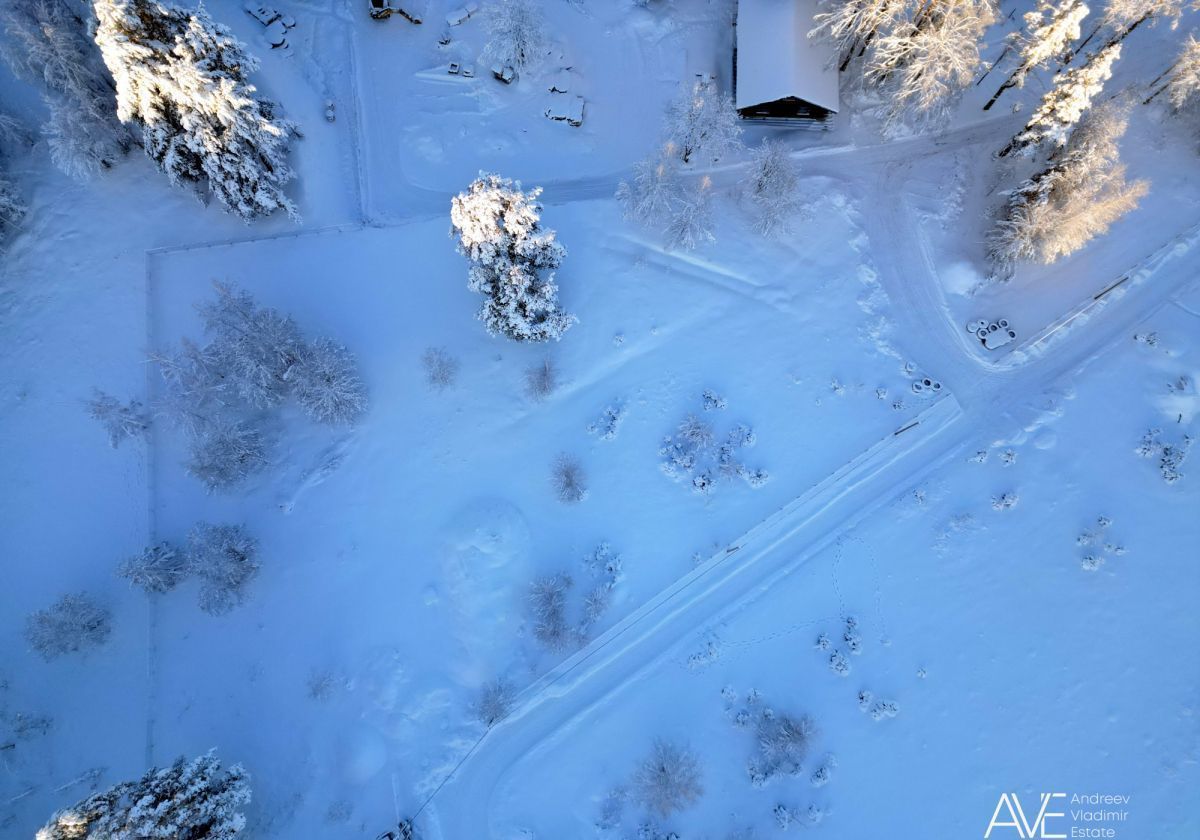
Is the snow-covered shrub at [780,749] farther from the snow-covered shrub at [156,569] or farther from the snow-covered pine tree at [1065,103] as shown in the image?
the snow-covered pine tree at [1065,103]

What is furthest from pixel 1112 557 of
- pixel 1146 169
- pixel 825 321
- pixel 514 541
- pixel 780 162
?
pixel 514 541

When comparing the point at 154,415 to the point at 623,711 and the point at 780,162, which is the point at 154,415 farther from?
the point at 780,162

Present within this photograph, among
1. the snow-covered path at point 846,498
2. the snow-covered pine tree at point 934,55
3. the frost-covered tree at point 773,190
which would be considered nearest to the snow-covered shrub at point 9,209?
the snow-covered path at point 846,498

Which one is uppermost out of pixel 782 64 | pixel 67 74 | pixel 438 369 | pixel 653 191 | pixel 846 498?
pixel 782 64

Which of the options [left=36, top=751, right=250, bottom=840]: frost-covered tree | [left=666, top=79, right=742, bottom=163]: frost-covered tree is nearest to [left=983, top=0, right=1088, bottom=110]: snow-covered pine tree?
[left=666, top=79, right=742, bottom=163]: frost-covered tree

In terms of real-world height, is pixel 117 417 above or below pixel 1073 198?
below

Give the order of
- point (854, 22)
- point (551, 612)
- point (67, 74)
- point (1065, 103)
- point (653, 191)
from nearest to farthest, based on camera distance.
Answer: point (551, 612), point (1065, 103), point (67, 74), point (653, 191), point (854, 22)

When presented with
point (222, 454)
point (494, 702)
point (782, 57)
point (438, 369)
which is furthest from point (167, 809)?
point (782, 57)

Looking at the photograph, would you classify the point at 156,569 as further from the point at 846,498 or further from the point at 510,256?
the point at 846,498
